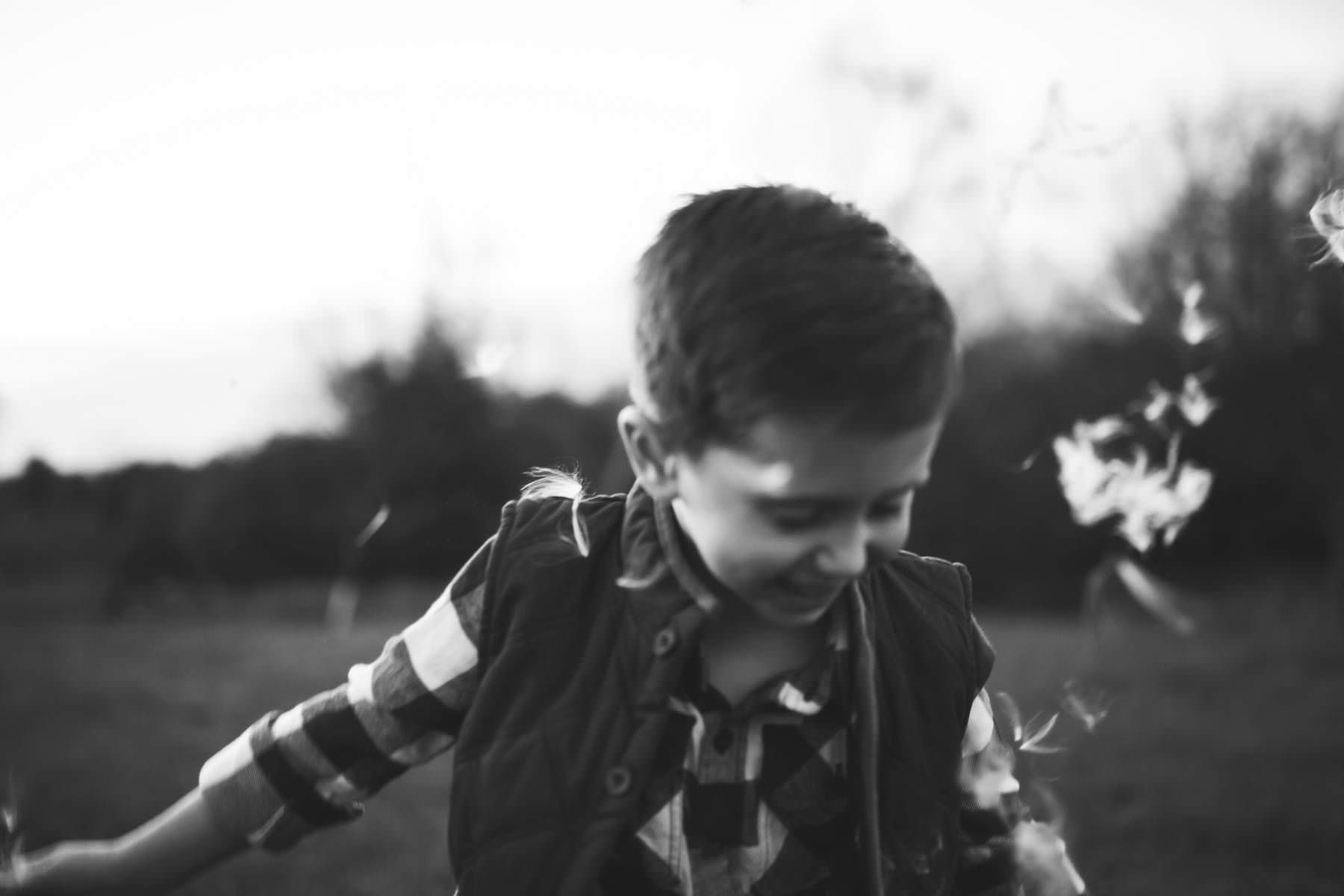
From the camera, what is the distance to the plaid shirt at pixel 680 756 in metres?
1.46

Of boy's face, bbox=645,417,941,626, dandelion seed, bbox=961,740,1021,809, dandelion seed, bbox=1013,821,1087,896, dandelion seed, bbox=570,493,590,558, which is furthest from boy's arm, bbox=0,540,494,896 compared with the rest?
dandelion seed, bbox=1013,821,1087,896

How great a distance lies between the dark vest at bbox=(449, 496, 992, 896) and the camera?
1.38 m

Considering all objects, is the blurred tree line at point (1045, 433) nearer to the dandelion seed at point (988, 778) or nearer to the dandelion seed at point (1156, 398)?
the dandelion seed at point (1156, 398)

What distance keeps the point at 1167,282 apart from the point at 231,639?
8665 millimetres

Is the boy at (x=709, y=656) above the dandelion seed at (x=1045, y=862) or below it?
above

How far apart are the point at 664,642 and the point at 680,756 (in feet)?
0.50

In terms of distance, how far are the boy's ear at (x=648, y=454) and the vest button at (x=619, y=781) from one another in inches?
14.3

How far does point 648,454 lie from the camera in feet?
4.81

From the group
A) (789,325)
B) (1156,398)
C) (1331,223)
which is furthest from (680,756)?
(1156,398)

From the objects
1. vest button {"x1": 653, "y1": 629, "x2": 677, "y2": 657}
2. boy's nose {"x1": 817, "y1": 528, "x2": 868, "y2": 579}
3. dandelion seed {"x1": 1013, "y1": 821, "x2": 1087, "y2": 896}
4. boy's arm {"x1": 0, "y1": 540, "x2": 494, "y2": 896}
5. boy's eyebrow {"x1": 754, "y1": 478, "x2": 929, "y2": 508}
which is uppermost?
boy's eyebrow {"x1": 754, "y1": 478, "x2": 929, "y2": 508}

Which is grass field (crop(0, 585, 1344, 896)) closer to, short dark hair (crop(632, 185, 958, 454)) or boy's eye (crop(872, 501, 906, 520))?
boy's eye (crop(872, 501, 906, 520))

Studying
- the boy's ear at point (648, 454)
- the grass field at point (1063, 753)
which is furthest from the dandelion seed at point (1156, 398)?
the boy's ear at point (648, 454)

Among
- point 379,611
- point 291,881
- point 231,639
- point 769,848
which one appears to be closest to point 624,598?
point 769,848

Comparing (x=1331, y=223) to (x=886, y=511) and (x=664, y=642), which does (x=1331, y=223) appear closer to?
(x=886, y=511)
